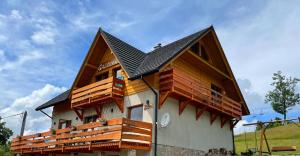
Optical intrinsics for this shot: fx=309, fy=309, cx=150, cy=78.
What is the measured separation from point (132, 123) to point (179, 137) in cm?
356

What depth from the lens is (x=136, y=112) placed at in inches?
649

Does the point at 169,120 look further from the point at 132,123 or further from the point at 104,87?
the point at 104,87

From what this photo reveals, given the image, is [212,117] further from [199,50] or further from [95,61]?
[95,61]

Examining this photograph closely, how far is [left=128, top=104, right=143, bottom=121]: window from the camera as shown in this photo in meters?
16.2

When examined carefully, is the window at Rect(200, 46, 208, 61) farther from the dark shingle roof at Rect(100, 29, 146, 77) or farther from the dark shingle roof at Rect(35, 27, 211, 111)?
the dark shingle roof at Rect(100, 29, 146, 77)

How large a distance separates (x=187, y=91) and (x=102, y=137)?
495cm

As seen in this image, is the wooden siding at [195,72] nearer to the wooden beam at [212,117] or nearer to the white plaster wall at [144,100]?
the wooden beam at [212,117]

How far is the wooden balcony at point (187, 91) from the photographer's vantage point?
15297mm

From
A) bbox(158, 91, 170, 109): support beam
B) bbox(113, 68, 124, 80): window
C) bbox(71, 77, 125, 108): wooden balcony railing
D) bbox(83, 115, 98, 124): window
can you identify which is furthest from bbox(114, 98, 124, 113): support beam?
bbox(83, 115, 98, 124): window

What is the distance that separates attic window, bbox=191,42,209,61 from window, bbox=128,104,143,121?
16.4 ft

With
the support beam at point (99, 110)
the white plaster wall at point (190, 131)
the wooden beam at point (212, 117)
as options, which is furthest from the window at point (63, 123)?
the wooden beam at point (212, 117)

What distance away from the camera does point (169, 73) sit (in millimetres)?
15492

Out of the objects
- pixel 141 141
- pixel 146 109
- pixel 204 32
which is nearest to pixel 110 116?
pixel 146 109

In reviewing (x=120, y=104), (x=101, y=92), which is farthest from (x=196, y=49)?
(x=101, y=92)
